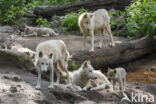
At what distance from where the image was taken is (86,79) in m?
8.10

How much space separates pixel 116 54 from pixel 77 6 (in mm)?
6776

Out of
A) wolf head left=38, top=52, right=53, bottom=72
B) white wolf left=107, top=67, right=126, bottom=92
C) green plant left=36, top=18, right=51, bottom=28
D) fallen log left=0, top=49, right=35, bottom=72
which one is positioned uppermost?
green plant left=36, top=18, right=51, bottom=28

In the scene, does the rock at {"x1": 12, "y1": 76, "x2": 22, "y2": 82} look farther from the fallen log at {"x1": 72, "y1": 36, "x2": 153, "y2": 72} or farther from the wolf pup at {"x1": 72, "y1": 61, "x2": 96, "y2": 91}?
the fallen log at {"x1": 72, "y1": 36, "x2": 153, "y2": 72}

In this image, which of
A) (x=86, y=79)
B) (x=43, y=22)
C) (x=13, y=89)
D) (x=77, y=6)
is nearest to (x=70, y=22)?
(x=43, y=22)

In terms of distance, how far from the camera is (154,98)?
855 centimetres

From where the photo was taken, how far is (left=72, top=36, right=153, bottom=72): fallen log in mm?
11375

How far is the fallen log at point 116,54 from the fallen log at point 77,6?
5842 mm

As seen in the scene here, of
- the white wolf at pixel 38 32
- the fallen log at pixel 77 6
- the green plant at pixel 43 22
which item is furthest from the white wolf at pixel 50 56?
the fallen log at pixel 77 6

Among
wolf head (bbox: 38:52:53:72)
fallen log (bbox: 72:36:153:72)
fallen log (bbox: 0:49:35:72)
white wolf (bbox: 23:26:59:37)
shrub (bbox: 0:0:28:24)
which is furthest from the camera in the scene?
shrub (bbox: 0:0:28:24)

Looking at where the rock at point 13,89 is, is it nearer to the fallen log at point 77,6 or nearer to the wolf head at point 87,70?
the wolf head at point 87,70

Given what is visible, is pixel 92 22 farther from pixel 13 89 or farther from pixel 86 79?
pixel 13 89

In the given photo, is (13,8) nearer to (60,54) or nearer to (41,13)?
(41,13)

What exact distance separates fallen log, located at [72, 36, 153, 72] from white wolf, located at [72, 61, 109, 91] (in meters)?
2.90

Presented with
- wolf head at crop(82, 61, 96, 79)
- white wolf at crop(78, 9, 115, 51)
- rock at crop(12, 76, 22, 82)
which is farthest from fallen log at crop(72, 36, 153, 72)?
rock at crop(12, 76, 22, 82)
